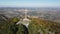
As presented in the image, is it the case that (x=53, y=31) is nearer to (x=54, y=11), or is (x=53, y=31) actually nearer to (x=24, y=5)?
(x=54, y=11)

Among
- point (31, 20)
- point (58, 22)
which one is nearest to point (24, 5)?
point (31, 20)

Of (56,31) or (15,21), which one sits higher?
(15,21)

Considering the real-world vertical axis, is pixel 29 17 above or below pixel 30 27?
above

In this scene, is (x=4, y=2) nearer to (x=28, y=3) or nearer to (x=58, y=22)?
(x=28, y=3)

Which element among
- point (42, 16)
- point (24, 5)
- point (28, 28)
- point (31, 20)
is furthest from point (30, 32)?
point (24, 5)

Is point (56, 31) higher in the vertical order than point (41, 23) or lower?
lower

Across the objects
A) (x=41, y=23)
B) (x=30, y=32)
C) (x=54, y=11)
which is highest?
(x=54, y=11)
